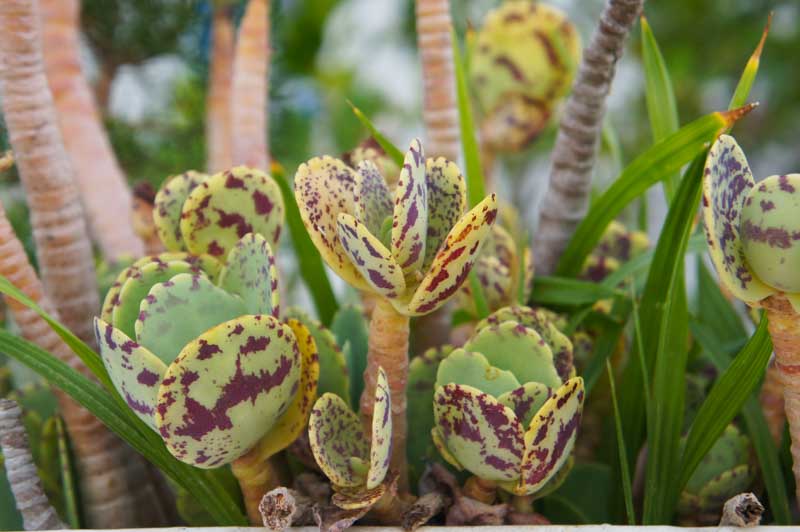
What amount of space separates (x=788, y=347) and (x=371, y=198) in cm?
13

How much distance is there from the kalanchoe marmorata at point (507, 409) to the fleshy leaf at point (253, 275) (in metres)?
0.06

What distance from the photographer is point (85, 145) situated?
45 cm

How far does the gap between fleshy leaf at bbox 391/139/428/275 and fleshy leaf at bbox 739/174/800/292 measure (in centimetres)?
9

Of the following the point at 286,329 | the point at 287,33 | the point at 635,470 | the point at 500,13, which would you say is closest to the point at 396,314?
the point at 286,329

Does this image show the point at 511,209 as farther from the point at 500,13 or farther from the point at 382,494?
the point at 382,494

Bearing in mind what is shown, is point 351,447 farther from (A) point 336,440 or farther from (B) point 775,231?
(B) point 775,231

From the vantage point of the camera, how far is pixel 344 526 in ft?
0.78

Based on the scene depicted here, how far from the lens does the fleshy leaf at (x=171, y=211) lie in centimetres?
30

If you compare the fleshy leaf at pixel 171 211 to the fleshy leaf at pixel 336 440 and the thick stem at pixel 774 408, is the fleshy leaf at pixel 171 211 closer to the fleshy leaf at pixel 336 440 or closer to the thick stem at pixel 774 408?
the fleshy leaf at pixel 336 440

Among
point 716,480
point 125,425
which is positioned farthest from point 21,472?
point 716,480

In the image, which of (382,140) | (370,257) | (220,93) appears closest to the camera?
(370,257)

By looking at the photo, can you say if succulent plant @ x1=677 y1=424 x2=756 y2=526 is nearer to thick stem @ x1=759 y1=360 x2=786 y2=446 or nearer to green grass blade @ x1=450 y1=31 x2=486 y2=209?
thick stem @ x1=759 y1=360 x2=786 y2=446

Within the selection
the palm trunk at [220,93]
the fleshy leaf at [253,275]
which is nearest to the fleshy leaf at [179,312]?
the fleshy leaf at [253,275]

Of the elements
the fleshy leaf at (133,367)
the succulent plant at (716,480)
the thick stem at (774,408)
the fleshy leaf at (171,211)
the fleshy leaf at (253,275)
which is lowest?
the succulent plant at (716,480)
